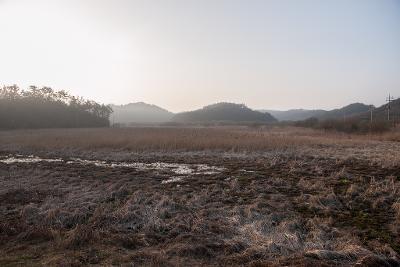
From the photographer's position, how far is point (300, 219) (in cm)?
890

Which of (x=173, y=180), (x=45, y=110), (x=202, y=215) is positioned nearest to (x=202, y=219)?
(x=202, y=215)

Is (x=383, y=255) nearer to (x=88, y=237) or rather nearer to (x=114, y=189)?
(x=88, y=237)

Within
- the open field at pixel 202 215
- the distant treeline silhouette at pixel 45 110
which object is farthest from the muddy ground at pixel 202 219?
the distant treeline silhouette at pixel 45 110

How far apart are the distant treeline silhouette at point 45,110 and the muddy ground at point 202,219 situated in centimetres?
6140

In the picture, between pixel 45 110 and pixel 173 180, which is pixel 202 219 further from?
pixel 45 110

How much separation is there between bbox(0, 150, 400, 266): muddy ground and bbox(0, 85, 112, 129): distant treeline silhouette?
201 ft

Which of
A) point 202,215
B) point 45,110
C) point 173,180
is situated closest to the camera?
point 202,215

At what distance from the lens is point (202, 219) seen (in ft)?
28.6

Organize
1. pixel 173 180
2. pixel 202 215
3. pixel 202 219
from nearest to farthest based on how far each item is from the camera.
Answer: pixel 202 219, pixel 202 215, pixel 173 180

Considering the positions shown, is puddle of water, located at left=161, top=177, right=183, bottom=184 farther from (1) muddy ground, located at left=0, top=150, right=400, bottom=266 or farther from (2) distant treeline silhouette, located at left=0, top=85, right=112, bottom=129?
(2) distant treeline silhouette, located at left=0, top=85, right=112, bottom=129

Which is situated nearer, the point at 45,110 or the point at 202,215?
the point at 202,215

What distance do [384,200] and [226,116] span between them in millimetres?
188247

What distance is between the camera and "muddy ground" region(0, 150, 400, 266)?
22.0 ft

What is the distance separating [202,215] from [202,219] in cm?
56
